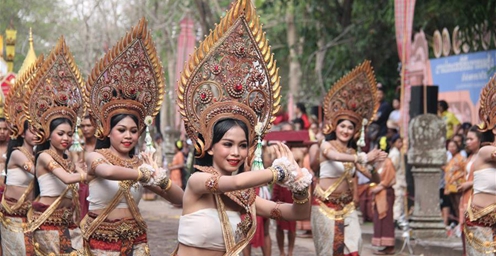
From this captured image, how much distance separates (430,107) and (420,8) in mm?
7219

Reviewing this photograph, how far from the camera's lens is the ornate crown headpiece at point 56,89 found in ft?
30.5

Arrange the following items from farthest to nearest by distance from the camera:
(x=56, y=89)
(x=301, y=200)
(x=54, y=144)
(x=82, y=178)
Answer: (x=56, y=89), (x=54, y=144), (x=82, y=178), (x=301, y=200)

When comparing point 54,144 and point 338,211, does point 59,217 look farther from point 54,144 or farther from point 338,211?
point 338,211

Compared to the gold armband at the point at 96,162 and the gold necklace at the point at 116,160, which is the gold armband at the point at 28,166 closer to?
the gold necklace at the point at 116,160

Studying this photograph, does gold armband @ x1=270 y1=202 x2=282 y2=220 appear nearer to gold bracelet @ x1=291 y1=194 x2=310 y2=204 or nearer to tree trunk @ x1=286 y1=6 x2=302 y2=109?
gold bracelet @ x1=291 y1=194 x2=310 y2=204

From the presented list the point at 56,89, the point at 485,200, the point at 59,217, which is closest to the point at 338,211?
the point at 485,200

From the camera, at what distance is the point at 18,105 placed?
10391 millimetres

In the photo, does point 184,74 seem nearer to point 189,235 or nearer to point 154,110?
point 189,235

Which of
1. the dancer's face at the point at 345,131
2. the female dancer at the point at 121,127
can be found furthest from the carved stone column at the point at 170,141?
the female dancer at the point at 121,127

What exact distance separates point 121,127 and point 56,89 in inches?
84.2

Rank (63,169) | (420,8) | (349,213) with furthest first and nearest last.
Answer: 1. (420,8)
2. (349,213)
3. (63,169)

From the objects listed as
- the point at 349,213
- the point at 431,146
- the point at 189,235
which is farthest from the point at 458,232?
the point at 189,235

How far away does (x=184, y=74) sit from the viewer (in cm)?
568

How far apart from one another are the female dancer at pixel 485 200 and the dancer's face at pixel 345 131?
2.28 m
